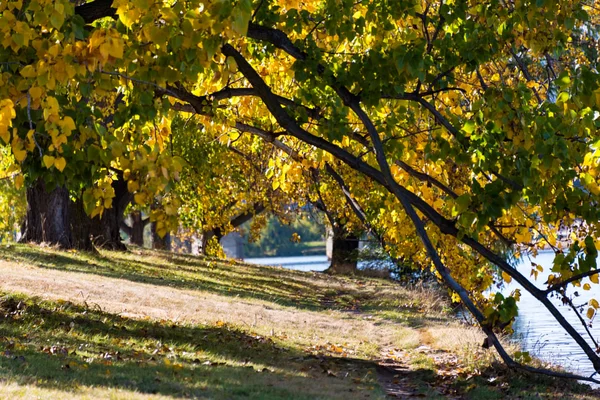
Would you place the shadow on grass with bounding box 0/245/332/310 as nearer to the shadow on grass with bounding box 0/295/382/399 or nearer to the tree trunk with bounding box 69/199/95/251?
the tree trunk with bounding box 69/199/95/251

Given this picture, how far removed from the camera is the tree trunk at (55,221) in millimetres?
21109

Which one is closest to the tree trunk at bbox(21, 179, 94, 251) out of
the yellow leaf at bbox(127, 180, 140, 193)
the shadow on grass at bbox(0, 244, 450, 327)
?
the shadow on grass at bbox(0, 244, 450, 327)

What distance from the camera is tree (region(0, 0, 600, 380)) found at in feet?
19.2

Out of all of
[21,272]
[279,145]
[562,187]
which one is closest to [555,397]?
[562,187]

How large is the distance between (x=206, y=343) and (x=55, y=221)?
11179 mm

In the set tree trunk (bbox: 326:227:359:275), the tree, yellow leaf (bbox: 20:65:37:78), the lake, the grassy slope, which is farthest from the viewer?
tree trunk (bbox: 326:227:359:275)

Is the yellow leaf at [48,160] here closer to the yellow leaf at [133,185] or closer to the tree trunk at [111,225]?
the yellow leaf at [133,185]

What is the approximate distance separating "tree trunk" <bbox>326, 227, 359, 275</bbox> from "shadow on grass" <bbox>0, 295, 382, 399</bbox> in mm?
20213

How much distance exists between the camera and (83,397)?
685 cm

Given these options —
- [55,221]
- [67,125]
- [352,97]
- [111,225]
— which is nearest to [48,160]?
[67,125]

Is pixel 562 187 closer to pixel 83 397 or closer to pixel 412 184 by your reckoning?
pixel 412 184

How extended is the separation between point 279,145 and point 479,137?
156 inches

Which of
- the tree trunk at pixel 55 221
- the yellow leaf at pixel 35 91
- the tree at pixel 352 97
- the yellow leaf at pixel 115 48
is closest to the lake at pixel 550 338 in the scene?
the tree at pixel 352 97

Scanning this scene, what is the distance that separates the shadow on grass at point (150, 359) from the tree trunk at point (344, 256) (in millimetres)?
20213
